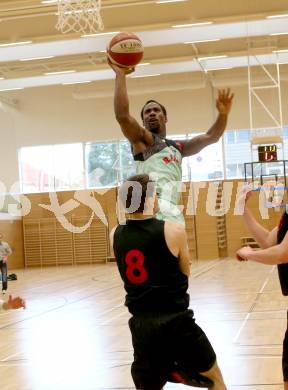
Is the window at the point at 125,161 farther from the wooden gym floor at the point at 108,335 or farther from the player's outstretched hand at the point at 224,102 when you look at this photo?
the player's outstretched hand at the point at 224,102

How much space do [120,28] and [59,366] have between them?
13919 millimetres

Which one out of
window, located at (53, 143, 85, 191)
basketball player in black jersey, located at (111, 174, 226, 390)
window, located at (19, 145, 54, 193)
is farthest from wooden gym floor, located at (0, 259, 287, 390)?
window, located at (19, 145, 54, 193)

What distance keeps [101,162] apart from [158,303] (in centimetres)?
2397

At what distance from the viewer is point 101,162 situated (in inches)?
1087

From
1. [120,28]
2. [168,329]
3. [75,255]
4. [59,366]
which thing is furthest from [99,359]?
[75,255]

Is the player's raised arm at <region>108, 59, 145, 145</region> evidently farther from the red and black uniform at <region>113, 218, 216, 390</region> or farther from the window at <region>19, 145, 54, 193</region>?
the window at <region>19, 145, 54, 193</region>

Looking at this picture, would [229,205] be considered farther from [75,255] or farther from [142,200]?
[142,200]

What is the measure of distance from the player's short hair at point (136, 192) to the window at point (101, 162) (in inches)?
929

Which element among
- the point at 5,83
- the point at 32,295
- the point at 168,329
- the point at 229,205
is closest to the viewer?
the point at 168,329

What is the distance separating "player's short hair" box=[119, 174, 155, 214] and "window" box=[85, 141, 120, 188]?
23.6 m

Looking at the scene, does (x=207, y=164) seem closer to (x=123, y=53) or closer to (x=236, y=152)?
(x=236, y=152)

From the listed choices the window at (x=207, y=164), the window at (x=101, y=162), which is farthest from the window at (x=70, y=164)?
the window at (x=207, y=164)

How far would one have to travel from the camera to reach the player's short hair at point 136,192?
3.81 m

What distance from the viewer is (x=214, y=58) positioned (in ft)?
76.3
